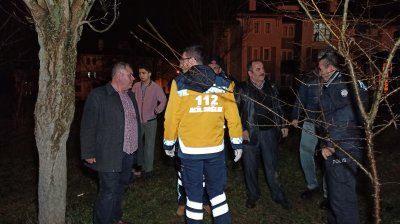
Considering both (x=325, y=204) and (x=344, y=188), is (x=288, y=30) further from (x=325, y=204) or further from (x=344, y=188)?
(x=344, y=188)

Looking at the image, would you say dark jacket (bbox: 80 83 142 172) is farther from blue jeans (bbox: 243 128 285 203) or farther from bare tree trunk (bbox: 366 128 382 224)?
bare tree trunk (bbox: 366 128 382 224)

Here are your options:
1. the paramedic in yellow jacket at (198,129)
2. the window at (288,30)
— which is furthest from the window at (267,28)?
the paramedic in yellow jacket at (198,129)

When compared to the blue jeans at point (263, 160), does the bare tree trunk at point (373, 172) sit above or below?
above

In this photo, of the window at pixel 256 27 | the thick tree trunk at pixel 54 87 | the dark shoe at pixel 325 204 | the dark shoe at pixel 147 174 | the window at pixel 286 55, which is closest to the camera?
the thick tree trunk at pixel 54 87

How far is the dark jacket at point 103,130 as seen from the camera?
5.14m

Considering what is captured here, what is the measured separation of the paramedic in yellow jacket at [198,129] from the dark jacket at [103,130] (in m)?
0.73

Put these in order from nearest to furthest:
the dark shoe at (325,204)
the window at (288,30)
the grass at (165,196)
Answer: the grass at (165,196), the dark shoe at (325,204), the window at (288,30)

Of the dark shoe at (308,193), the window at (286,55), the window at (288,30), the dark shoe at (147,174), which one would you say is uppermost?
the window at (288,30)

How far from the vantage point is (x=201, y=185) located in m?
4.88

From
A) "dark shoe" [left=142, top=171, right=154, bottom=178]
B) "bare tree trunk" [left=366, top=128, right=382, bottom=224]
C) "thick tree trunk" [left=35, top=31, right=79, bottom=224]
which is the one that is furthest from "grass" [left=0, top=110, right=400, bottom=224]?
"bare tree trunk" [left=366, top=128, right=382, bottom=224]

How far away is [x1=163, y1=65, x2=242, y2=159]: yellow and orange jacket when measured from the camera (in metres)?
4.68

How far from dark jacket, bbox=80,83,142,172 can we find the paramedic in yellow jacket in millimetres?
729

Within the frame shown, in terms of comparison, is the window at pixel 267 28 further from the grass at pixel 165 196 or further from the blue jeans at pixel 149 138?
the blue jeans at pixel 149 138

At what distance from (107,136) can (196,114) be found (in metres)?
1.18
